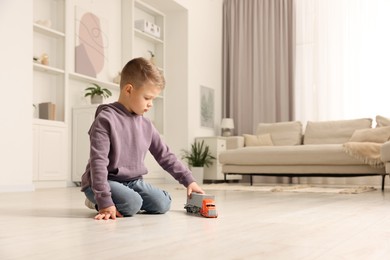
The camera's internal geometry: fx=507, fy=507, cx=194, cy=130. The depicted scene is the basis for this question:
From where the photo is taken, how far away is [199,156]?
6.91 meters

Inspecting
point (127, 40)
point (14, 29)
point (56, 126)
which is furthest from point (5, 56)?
point (127, 40)

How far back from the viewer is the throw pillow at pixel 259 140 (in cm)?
644

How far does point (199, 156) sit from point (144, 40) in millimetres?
1764

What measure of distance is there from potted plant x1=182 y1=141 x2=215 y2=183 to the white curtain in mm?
1439

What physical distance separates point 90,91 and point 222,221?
4.30m

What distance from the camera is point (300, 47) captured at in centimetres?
739

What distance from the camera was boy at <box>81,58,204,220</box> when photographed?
6.28 ft

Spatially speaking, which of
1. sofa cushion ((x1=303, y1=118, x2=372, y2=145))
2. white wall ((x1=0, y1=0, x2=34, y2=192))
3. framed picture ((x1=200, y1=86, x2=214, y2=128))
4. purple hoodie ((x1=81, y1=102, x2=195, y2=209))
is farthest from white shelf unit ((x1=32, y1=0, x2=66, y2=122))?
purple hoodie ((x1=81, y1=102, x2=195, y2=209))

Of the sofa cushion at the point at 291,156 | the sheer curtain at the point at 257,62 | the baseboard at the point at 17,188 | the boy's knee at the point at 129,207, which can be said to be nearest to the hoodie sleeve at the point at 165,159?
the boy's knee at the point at 129,207

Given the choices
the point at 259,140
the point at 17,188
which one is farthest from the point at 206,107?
the point at 17,188

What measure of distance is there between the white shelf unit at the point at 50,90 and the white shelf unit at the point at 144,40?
1107mm

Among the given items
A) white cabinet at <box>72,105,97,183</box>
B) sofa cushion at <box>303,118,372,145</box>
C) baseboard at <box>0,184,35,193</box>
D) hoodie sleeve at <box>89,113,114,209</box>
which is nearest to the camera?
hoodie sleeve at <box>89,113,114,209</box>

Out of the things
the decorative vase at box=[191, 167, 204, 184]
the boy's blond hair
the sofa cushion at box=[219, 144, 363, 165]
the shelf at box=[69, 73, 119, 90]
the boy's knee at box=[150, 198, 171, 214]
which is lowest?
the decorative vase at box=[191, 167, 204, 184]

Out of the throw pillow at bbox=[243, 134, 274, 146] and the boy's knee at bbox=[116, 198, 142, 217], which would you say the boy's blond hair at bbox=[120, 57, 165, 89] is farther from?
the throw pillow at bbox=[243, 134, 274, 146]
